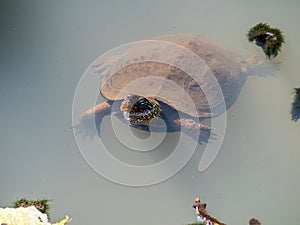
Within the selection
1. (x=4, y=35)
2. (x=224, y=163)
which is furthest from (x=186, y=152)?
(x=4, y=35)

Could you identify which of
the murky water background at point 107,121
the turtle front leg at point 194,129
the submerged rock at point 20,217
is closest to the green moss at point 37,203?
the murky water background at point 107,121

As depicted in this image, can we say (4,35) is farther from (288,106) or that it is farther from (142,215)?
(288,106)

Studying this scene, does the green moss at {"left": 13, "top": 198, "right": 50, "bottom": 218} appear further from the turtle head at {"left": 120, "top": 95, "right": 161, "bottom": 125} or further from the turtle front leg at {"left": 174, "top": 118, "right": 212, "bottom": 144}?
the turtle front leg at {"left": 174, "top": 118, "right": 212, "bottom": 144}

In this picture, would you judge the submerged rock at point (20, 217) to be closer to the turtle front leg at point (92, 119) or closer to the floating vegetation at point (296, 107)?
the turtle front leg at point (92, 119)

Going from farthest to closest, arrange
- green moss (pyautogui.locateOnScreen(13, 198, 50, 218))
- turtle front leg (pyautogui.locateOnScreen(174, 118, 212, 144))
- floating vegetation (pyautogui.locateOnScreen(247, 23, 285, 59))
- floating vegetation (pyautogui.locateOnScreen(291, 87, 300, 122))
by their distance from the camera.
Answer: floating vegetation (pyautogui.locateOnScreen(247, 23, 285, 59)) → floating vegetation (pyautogui.locateOnScreen(291, 87, 300, 122)) → turtle front leg (pyautogui.locateOnScreen(174, 118, 212, 144)) → green moss (pyautogui.locateOnScreen(13, 198, 50, 218))

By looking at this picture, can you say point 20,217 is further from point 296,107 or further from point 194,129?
point 296,107

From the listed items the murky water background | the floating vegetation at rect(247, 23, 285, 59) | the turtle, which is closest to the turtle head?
the turtle
